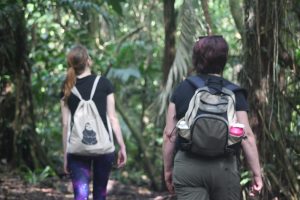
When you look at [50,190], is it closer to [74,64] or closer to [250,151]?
[74,64]

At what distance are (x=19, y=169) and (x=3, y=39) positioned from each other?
236 centimetres

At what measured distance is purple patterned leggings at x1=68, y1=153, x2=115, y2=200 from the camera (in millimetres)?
5004

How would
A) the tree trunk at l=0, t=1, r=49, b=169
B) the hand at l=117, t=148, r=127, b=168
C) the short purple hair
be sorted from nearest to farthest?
the short purple hair, the hand at l=117, t=148, r=127, b=168, the tree trunk at l=0, t=1, r=49, b=169

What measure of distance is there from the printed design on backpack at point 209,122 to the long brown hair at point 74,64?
60.9 inches

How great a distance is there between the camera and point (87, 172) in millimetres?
5051

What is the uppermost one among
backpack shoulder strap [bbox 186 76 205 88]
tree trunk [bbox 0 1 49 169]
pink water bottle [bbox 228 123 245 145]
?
backpack shoulder strap [bbox 186 76 205 88]

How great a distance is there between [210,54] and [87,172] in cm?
181

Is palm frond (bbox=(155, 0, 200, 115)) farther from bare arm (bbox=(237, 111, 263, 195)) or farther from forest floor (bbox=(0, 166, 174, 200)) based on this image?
bare arm (bbox=(237, 111, 263, 195))

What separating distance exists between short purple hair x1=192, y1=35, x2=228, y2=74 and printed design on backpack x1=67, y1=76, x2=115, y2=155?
140 cm

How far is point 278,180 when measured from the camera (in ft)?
19.5

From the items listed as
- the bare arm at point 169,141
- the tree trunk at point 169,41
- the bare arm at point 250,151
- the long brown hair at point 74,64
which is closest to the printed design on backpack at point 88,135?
the long brown hair at point 74,64

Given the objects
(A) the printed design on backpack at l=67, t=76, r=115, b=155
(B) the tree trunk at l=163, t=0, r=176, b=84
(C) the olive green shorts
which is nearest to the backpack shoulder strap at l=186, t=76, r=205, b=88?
(C) the olive green shorts

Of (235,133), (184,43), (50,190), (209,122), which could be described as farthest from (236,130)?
(50,190)

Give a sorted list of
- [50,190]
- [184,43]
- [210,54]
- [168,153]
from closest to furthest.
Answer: [210,54]
[168,153]
[184,43]
[50,190]
